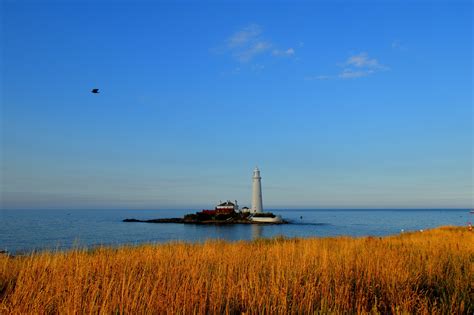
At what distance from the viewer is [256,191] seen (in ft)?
249


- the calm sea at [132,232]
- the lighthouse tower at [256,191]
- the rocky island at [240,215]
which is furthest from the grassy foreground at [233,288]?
the rocky island at [240,215]

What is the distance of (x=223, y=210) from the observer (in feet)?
278

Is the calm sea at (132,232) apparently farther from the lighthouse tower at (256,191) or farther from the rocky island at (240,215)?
the lighthouse tower at (256,191)

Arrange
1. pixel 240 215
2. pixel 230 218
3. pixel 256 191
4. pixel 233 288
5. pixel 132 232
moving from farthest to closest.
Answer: pixel 240 215 < pixel 230 218 < pixel 256 191 < pixel 132 232 < pixel 233 288

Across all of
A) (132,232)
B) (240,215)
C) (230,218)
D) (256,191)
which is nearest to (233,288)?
(132,232)

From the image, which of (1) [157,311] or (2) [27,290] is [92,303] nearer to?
(1) [157,311]

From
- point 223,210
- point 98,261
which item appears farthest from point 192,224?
point 98,261

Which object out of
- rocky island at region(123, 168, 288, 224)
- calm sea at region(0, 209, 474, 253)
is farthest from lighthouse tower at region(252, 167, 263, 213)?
calm sea at region(0, 209, 474, 253)

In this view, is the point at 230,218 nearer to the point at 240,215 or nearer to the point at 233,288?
the point at 240,215

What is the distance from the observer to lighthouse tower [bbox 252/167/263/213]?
7331 cm

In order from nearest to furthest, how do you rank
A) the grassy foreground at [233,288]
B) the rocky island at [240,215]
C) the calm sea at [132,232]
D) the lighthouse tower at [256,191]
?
the grassy foreground at [233,288]
the calm sea at [132,232]
the lighthouse tower at [256,191]
the rocky island at [240,215]

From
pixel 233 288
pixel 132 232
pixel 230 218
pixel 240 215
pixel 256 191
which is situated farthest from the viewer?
pixel 240 215

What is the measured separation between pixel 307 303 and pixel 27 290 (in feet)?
12.0

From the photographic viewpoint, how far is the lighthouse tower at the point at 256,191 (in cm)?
7331
